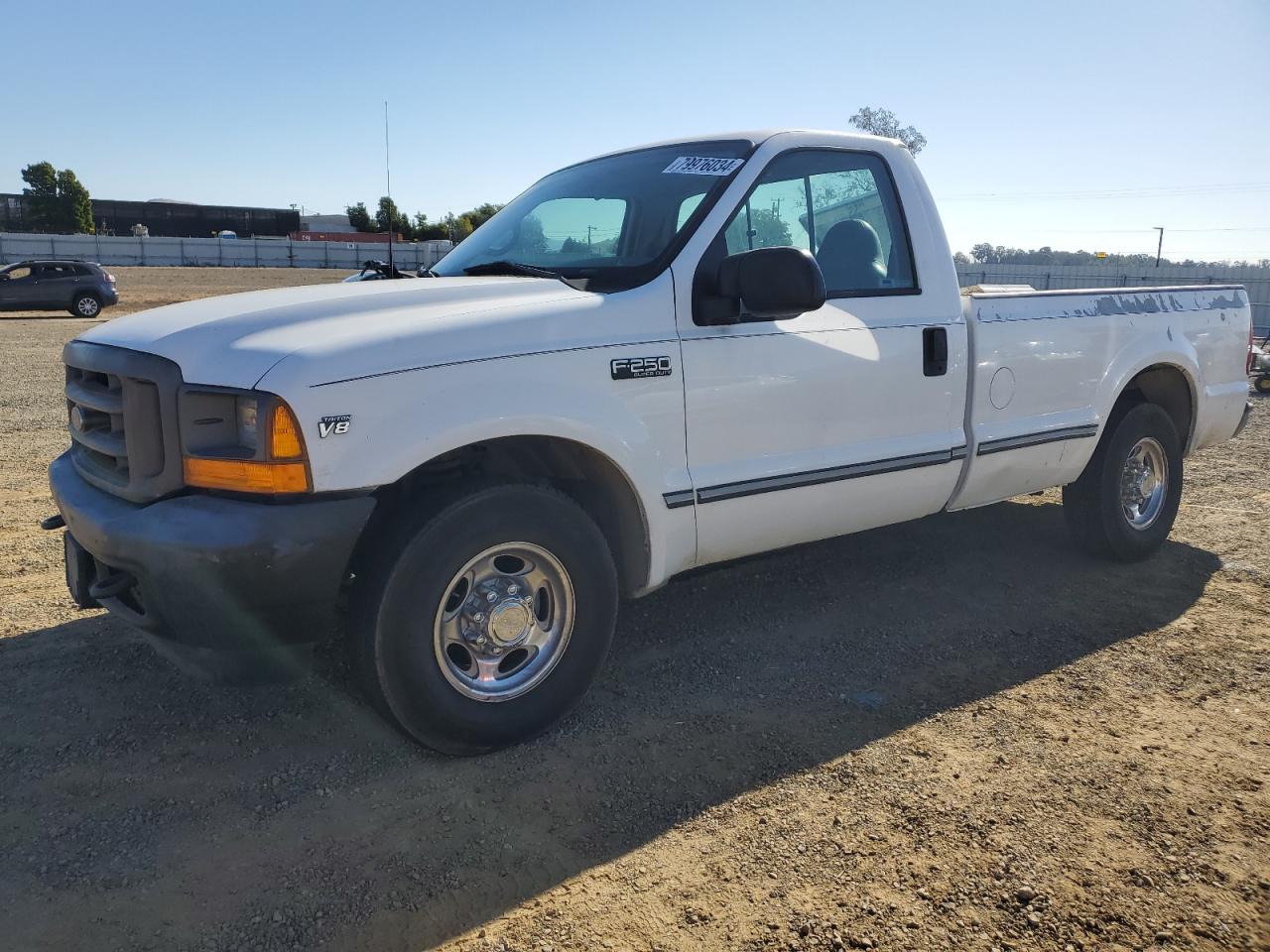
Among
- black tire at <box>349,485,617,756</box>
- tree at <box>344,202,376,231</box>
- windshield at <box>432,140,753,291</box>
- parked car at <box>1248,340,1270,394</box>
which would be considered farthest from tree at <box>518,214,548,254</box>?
tree at <box>344,202,376,231</box>

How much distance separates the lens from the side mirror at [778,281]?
10.9ft

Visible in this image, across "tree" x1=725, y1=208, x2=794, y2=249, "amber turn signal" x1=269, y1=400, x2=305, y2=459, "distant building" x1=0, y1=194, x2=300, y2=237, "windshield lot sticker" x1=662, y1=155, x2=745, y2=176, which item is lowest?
"amber turn signal" x1=269, y1=400, x2=305, y2=459

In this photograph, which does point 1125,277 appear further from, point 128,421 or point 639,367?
point 128,421

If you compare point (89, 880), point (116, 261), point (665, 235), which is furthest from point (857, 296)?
point (116, 261)

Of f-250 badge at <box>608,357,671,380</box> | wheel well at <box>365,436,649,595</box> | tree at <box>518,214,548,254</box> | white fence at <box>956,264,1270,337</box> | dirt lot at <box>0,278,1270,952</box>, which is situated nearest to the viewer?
dirt lot at <box>0,278,1270,952</box>

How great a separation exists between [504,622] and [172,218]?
98433 mm

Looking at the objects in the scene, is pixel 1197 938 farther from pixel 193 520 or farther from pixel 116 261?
pixel 116 261

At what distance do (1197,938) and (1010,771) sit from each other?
811mm

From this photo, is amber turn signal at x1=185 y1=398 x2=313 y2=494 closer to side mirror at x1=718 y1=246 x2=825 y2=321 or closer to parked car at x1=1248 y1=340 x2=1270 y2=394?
side mirror at x1=718 y1=246 x2=825 y2=321

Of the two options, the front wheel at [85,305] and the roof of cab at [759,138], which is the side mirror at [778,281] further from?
the front wheel at [85,305]

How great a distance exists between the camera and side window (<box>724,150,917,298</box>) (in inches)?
154

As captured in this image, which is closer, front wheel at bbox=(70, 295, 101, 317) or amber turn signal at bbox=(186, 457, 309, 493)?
amber turn signal at bbox=(186, 457, 309, 493)

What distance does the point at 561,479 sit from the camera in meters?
3.52

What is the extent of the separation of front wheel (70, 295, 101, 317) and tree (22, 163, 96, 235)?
70.8 m
